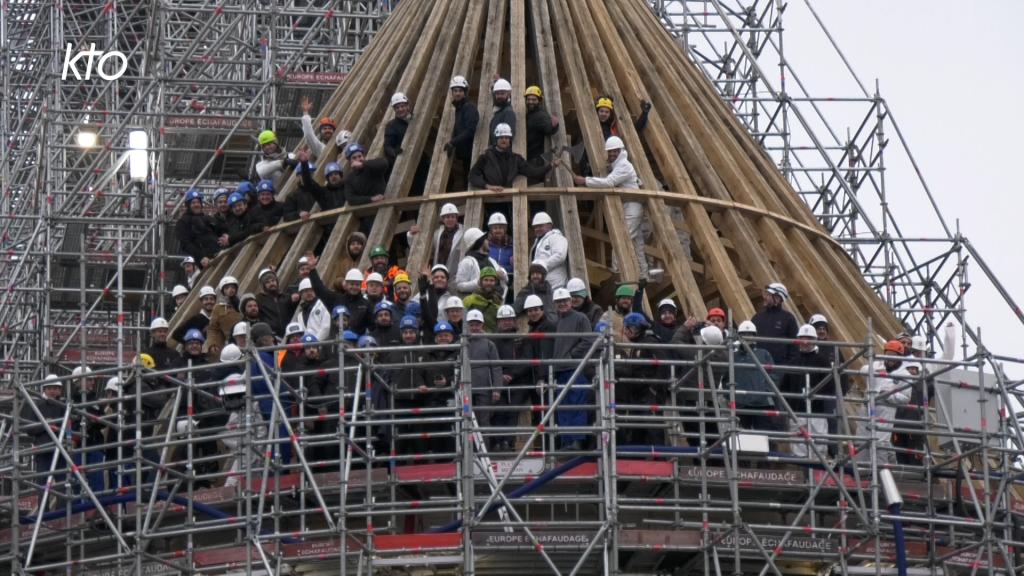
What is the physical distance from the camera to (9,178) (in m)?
70.5

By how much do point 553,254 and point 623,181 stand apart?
2755 millimetres

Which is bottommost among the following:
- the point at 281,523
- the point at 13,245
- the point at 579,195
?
the point at 281,523

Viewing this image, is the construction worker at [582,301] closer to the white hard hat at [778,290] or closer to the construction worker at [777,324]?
the construction worker at [777,324]

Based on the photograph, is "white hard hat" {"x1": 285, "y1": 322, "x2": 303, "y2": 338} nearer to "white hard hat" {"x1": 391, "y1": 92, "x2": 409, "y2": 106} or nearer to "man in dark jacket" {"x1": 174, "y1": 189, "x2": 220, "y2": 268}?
"white hard hat" {"x1": 391, "y1": 92, "x2": 409, "y2": 106}

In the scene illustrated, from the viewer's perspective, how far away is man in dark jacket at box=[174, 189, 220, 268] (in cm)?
5178

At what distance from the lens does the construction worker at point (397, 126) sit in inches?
1975

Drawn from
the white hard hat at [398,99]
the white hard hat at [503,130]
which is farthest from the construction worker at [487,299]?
the white hard hat at [398,99]

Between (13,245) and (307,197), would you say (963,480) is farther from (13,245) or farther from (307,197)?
(13,245)

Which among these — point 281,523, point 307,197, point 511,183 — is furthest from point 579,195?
point 281,523

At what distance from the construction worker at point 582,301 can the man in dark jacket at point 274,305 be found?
4386 millimetres

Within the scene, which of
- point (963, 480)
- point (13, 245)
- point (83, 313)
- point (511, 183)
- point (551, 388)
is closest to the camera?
point (551, 388)

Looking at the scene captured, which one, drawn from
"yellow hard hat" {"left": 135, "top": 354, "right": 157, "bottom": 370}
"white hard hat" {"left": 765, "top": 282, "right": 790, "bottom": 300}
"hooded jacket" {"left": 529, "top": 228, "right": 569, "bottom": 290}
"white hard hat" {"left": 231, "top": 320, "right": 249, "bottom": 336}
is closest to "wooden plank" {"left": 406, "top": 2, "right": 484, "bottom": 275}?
"hooded jacket" {"left": 529, "top": 228, "right": 569, "bottom": 290}

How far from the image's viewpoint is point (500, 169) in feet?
162

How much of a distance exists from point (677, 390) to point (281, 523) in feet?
20.4
